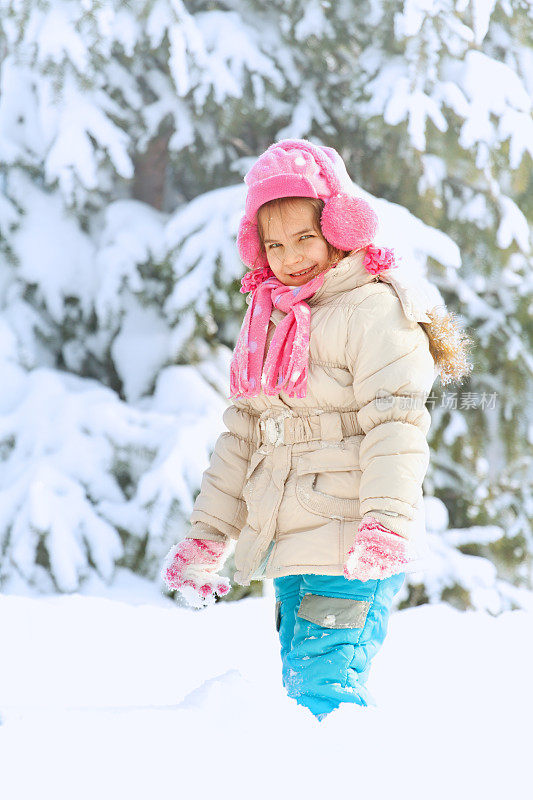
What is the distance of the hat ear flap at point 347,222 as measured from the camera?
6.63 feet

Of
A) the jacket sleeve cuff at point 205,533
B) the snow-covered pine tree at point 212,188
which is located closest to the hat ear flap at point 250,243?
the jacket sleeve cuff at point 205,533

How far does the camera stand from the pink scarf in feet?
6.47

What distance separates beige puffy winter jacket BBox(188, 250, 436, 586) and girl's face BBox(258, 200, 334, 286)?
0.18ft

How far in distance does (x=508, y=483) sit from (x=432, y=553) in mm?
968

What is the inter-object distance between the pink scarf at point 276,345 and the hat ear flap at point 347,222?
0.08m

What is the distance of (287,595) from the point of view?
210 centimetres

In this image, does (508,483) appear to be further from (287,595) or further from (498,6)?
(287,595)

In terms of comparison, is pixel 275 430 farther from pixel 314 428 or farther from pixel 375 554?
pixel 375 554

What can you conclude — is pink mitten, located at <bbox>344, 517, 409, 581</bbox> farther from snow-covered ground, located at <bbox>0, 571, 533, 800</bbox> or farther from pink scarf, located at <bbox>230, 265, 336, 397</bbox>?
pink scarf, located at <bbox>230, 265, 336, 397</bbox>

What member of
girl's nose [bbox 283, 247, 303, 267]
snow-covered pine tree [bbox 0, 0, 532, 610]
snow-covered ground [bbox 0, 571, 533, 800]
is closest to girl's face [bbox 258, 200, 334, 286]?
girl's nose [bbox 283, 247, 303, 267]

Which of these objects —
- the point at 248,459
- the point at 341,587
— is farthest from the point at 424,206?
the point at 341,587

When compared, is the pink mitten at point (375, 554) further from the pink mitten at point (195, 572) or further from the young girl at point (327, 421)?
the pink mitten at point (195, 572)

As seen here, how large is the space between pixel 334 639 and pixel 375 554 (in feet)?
0.90

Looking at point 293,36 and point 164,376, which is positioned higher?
point 293,36
